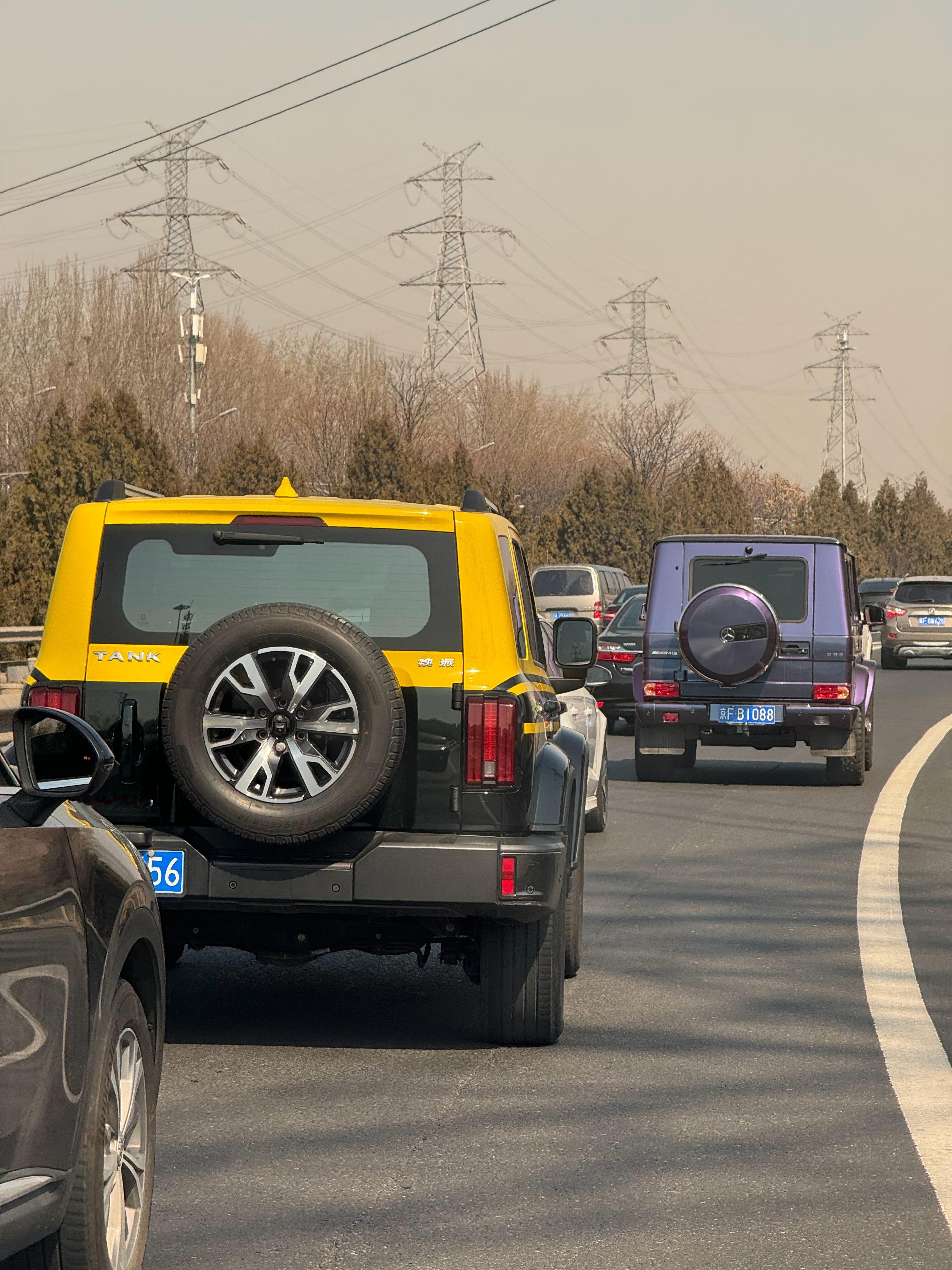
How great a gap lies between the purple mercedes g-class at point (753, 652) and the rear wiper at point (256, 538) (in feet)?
29.1

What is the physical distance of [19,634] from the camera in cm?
3058

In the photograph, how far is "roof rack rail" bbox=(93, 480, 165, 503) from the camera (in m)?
6.56

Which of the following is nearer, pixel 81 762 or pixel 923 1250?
pixel 923 1250

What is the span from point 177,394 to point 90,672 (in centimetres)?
6175

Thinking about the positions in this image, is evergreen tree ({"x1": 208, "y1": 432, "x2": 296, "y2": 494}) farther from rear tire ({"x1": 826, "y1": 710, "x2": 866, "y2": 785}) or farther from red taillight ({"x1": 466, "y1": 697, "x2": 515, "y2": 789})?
red taillight ({"x1": 466, "y1": 697, "x2": 515, "y2": 789})

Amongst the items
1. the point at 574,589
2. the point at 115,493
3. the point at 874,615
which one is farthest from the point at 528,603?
the point at 574,589

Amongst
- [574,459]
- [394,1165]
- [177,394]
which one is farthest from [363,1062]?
[574,459]

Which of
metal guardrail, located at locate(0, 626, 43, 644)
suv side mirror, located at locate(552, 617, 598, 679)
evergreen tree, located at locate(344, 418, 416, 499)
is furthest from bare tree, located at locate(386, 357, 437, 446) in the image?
suv side mirror, located at locate(552, 617, 598, 679)

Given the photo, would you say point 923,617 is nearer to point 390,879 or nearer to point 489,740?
point 489,740

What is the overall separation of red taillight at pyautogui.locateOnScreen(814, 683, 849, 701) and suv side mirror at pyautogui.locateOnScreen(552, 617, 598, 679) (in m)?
6.81

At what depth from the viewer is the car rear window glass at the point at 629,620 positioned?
2136 centimetres

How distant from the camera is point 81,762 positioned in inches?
255

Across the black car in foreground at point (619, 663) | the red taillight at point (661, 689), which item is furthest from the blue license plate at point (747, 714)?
the black car in foreground at point (619, 663)

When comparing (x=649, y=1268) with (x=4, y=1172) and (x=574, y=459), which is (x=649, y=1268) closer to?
(x=4, y=1172)
